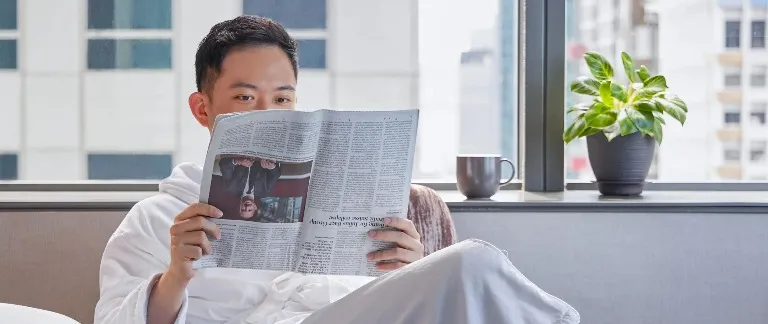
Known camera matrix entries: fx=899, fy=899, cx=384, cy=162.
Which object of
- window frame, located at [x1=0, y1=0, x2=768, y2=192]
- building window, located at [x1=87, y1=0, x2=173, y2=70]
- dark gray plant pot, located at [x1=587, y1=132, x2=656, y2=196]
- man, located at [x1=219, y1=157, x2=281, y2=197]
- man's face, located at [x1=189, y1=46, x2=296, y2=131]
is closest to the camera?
man, located at [x1=219, y1=157, x2=281, y2=197]

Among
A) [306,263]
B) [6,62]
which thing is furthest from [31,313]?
[6,62]

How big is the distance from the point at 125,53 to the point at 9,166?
1.63 ft

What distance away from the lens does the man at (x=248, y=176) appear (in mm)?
1353

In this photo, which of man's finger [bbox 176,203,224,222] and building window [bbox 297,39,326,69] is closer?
man's finger [bbox 176,203,224,222]

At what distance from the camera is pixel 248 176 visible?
4.46ft

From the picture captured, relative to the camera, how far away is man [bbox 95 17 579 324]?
1.21 meters

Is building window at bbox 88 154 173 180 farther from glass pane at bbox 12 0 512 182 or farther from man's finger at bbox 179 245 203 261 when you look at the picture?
man's finger at bbox 179 245 203 261

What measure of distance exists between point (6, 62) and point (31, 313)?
1.37 metres

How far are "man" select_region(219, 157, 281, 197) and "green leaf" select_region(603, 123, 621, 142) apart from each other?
1.30 meters

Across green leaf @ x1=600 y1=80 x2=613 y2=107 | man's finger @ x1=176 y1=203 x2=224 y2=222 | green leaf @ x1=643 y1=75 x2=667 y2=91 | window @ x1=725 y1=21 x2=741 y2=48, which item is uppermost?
window @ x1=725 y1=21 x2=741 y2=48

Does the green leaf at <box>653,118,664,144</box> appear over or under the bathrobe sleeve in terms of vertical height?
over

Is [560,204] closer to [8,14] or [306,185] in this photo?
[306,185]

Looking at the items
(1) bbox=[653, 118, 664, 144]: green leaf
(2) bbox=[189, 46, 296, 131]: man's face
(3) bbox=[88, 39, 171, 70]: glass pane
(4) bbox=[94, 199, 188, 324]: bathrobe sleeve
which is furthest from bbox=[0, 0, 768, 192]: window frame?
(2) bbox=[189, 46, 296, 131]: man's face

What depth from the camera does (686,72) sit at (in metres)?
2.75
